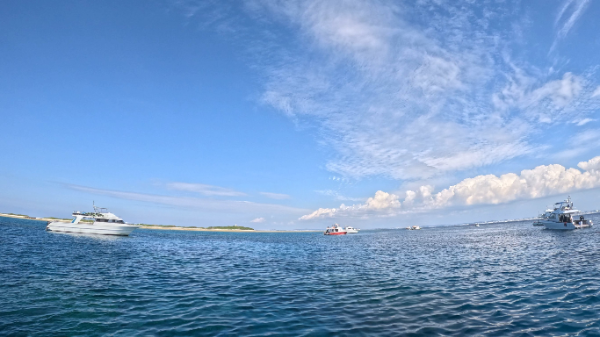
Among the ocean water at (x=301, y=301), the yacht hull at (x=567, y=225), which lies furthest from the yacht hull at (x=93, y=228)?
the yacht hull at (x=567, y=225)

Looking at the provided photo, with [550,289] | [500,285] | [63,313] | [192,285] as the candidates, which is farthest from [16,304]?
[550,289]

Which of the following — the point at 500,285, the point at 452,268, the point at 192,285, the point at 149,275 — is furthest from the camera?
the point at 452,268

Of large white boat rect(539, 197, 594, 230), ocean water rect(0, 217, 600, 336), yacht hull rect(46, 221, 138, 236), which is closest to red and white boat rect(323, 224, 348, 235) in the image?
large white boat rect(539, 197, 594, 230)

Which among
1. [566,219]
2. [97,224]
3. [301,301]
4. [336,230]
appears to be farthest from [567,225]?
[97,224]

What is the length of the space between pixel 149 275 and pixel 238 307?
1389 cm

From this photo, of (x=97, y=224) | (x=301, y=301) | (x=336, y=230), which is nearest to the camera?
(x=301, y=301)

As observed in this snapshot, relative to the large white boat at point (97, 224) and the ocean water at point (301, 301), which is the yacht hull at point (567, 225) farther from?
the large white boat at point (97, 224)

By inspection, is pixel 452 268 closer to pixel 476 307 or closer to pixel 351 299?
pixel 476 307

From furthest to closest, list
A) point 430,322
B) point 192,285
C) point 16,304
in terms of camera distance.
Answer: point 192,285, point 16,304, point 430,322

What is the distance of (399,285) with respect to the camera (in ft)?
70.0

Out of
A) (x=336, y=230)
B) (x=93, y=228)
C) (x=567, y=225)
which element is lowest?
(x=336, y=230)

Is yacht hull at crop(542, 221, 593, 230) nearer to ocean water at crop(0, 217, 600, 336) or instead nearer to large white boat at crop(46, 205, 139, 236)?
ocean water at crop(0, 217, 600, 336)

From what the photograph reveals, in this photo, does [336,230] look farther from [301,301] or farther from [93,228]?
[301,301]

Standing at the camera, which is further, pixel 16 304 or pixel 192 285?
pixel 192 285
